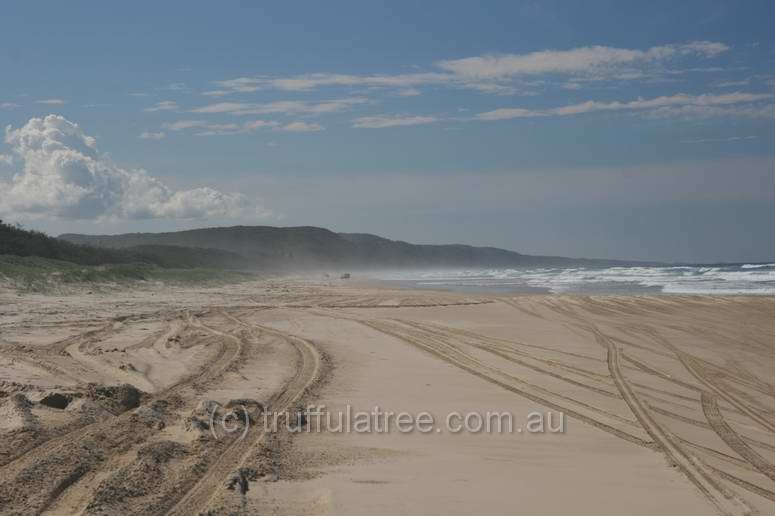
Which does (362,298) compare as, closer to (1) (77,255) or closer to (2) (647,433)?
(2) (647,433)

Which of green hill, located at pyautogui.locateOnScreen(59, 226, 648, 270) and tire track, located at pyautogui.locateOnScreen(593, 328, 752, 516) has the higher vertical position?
green hill, located at pyautogui.locateOnScreen(59, 226, 648, 270)

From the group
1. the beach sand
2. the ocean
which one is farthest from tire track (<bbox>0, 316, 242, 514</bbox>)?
the ocean

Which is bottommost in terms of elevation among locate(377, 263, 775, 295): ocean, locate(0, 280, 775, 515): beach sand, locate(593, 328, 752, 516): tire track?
locate(593, 328, 752, 516): tire track

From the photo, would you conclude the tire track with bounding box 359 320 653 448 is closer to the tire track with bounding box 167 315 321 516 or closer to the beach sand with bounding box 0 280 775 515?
the beach sand with bounding box 0 280 775 515

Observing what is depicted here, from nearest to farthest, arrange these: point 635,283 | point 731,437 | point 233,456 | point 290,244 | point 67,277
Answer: point 233,456, point 731,437, point 67,277, point 635,283, point 290,244

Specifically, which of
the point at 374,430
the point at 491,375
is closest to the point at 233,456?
the point at 374,430

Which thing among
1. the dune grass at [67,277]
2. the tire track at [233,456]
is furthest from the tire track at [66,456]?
the dune grass at [67,277]

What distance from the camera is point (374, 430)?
21.0 feet

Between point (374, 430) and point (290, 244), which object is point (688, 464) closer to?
point (374, 430)

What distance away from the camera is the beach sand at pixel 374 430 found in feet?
14.9

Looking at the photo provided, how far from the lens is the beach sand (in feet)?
14.9

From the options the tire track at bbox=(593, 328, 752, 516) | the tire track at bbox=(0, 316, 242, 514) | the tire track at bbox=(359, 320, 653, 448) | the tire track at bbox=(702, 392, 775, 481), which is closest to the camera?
the tire track at bbox=(0, 316, 242, 514)

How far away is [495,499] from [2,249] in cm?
3765

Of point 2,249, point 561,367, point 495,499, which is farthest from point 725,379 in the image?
point 2,249
